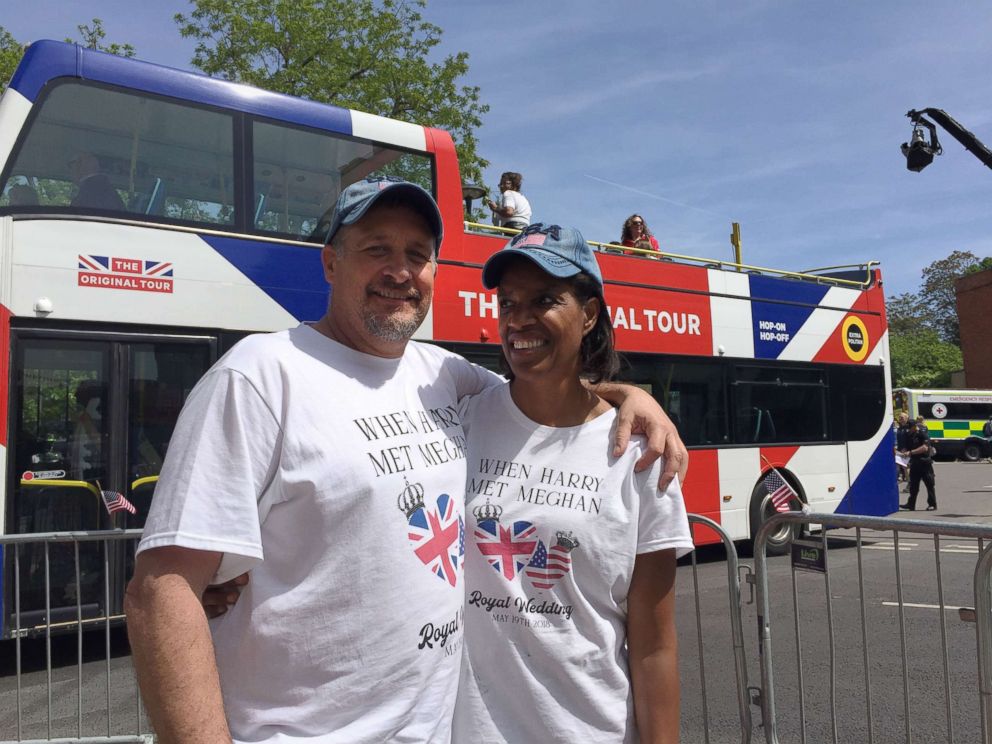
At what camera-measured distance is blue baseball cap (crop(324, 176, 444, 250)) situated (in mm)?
1682

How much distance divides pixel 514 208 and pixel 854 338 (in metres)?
→ 5.40

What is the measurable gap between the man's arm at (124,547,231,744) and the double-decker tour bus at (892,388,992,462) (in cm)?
3573

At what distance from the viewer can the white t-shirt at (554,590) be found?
1.69 meters

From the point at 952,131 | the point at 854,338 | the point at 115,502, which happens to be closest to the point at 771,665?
the point at 115,502

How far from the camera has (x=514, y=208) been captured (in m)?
8.38

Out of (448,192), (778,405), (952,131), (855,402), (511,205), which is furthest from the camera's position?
(952,131)

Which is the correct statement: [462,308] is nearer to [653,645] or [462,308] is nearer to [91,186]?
[91,186]

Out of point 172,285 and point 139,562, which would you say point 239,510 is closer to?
point 139,562

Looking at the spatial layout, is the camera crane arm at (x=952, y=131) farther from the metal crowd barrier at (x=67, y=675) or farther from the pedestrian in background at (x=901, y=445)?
the metal crowd barrier at (x=67, y=675)

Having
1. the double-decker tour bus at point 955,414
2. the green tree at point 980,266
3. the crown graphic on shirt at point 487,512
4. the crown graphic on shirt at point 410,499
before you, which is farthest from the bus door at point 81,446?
the green tree at point 980,266

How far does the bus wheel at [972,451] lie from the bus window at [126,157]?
36039 mm

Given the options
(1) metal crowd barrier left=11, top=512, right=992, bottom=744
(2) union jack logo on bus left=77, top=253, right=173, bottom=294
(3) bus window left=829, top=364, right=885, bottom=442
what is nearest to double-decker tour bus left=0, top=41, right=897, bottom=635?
(2) union jack logo on bus left=77, top=253, right=173, bottom=294

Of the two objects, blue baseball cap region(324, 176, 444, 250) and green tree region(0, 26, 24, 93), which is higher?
green tree region(0, 26, 24, 93)

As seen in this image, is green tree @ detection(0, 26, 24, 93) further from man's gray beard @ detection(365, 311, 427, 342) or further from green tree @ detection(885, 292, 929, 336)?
green tree @ detection(885, 292, 929, 336)
